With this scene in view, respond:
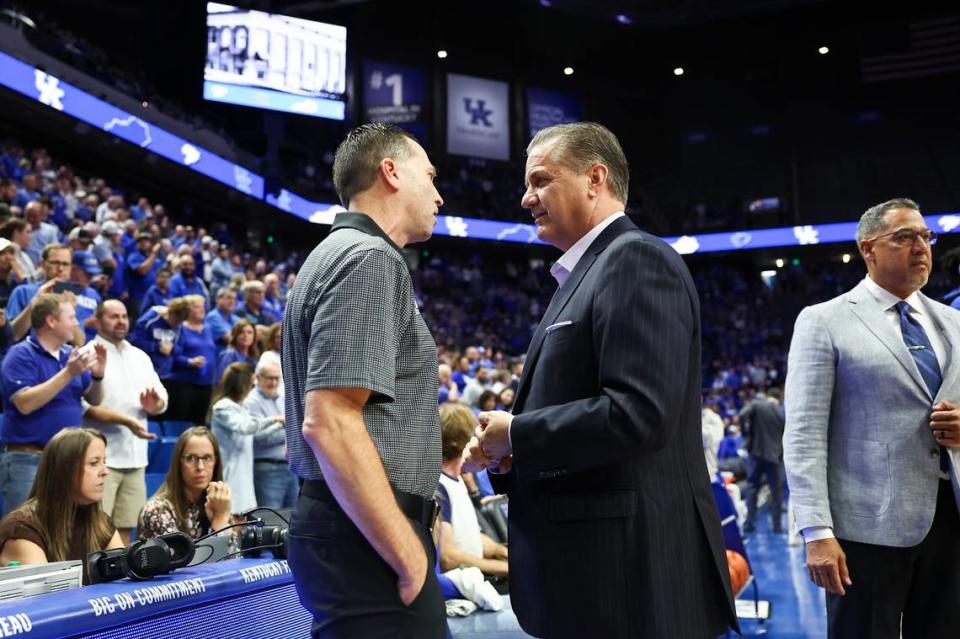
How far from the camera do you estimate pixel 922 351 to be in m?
2.37

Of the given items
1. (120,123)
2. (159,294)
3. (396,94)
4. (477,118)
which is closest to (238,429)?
(159,294)

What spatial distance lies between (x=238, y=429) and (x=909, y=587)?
11.9 ft

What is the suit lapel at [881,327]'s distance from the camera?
2.30 metres

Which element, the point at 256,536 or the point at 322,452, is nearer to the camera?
the point at 322,452

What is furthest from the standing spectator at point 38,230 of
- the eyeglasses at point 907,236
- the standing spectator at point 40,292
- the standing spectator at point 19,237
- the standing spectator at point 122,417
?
the eyeglasses at point 907,236

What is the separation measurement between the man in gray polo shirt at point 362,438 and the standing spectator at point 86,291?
4682 millimetres

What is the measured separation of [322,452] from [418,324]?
1.16ft

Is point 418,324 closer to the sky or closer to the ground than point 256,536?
closer to the sky

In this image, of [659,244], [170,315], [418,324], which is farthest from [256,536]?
[170,315]

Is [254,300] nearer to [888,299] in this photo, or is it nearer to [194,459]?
[194,459]

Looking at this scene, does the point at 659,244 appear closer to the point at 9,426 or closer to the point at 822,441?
the point at 822,441

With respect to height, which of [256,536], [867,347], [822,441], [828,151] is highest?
[828,151]

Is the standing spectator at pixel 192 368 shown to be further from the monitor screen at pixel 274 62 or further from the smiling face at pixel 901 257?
the monitor screen at pixel 274 62

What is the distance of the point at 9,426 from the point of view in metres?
4.07
